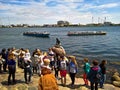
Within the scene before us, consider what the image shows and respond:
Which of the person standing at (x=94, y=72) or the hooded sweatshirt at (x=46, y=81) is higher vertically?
the hooded sweatshirt at (x=46, y=81)

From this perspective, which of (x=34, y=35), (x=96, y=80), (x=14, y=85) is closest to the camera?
(x=96, y=80)

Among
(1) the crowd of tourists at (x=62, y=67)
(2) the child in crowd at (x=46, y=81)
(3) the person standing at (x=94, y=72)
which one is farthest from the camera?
(1) the crowd of tourists at (x=62, y=67)

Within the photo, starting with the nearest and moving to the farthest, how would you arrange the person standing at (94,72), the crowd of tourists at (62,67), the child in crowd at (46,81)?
the child in crowd at (46,81)
the person standing at (94,72)
the crowd of tourists at (62,67)

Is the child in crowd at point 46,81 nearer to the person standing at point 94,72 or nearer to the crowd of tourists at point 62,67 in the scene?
the crowd of tourists at point 62,67

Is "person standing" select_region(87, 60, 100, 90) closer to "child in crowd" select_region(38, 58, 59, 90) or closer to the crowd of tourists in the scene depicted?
the crowd of tourists

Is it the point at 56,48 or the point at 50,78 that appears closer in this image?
the point at 50,78

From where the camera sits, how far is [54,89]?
7.28m

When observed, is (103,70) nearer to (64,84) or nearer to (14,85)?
(64,84)

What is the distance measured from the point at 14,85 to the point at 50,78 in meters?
6.76

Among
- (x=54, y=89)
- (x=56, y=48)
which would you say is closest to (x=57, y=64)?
(x=56, y=48)

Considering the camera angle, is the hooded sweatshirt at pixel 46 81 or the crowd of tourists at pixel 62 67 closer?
the hooded sweatshirt at pixel 46 81

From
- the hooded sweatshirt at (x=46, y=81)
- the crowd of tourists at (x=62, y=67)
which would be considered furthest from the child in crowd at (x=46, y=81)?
the crowd of tourists at (x=62, y=67)

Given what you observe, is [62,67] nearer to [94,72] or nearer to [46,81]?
[94,72]

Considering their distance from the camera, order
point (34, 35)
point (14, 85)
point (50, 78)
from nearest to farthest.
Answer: point (50, 78) < point (14, 85) < point (34, 35)
